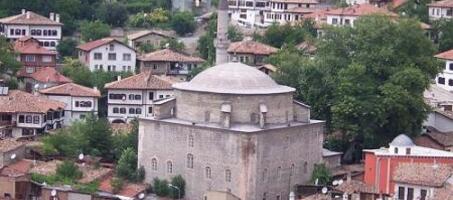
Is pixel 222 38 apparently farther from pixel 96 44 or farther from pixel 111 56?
pixel 96 44

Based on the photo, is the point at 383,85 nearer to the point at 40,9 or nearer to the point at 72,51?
the point at 72,51

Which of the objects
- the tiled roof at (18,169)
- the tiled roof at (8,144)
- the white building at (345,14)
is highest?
the white building at (345,14)

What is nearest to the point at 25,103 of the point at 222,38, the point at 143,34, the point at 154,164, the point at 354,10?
the point at 222,38

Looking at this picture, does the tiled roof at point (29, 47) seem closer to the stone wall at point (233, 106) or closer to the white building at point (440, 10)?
the stone wall at point (233, 106)

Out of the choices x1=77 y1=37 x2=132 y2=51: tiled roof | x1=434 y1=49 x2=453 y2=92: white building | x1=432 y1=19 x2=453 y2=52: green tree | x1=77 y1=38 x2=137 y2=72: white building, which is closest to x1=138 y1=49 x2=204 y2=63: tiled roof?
x1=77 y1=38 x2=137 y2=72: white building

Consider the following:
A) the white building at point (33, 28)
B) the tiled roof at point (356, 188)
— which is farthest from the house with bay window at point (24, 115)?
the tiled roof at point (356, 188)

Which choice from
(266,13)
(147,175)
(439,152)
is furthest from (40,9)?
(439,152)
